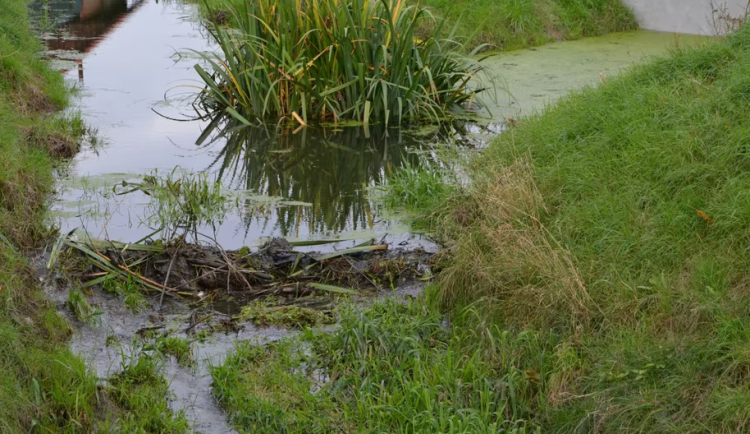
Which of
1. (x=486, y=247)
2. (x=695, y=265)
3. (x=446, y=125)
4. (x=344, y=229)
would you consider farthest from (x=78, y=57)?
(x=695, y=265)

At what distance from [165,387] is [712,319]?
2469mm

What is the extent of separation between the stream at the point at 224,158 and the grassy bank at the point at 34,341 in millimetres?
165

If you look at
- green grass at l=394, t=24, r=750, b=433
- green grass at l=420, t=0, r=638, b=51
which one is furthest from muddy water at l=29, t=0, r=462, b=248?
green grass at l=420, t=0, r=638, b=51

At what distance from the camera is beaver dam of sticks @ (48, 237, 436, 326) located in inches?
192

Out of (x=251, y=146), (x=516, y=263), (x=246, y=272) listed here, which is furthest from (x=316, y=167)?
(x=516, y=263)

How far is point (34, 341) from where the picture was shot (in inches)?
157

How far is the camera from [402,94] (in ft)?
27.3

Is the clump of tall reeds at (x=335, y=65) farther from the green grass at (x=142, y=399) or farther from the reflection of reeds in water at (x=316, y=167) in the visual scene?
the green grass at (x=142, y=399)

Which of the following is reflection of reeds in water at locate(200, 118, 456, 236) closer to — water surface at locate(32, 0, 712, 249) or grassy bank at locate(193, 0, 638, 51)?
water surface at locate(32, 0, 712, 249)

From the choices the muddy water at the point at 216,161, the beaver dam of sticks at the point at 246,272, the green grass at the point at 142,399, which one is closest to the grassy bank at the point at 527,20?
the muddy water at the point at 216,161

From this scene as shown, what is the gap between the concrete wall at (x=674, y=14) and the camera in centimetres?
1179

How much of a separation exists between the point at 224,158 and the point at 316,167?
925mm

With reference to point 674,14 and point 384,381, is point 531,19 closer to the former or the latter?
point 674,14

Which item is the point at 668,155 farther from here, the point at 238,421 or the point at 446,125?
the point at 446,125
